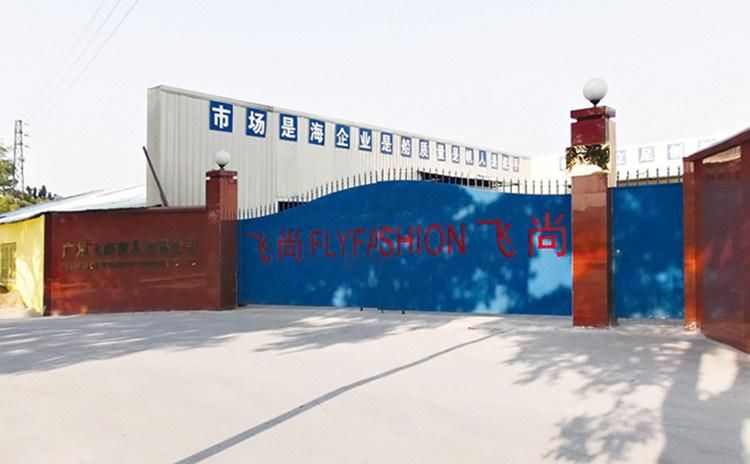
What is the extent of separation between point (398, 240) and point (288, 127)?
678cm

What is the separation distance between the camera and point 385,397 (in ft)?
16.8

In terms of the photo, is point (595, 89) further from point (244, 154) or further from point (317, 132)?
point (317, 132)

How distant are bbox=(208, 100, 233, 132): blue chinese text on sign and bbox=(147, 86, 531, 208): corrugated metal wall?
3.6 inches

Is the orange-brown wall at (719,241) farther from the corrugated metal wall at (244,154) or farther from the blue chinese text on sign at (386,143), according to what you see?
the blue chinese text on sign at (386,143)

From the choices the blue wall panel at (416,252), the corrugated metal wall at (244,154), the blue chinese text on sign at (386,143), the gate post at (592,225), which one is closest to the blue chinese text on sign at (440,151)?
the corrugated metal wall at (244,154)

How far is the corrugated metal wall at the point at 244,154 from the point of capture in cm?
1410

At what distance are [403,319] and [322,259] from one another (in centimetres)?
269

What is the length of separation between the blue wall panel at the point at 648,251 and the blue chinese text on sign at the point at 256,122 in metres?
9.83

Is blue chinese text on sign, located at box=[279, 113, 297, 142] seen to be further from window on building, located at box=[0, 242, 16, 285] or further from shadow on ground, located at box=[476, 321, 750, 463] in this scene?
shadow on ground, located at box=[476, 321, 750, 463]

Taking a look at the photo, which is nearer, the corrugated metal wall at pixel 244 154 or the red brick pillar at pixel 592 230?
the red brick pillar at pixel 592 230

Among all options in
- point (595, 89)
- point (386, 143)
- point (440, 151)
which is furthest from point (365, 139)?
point (595, 89)

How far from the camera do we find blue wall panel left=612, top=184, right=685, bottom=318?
8.51 metres

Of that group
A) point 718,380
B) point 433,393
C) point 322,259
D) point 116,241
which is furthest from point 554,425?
point 116,241

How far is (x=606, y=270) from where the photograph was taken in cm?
829
